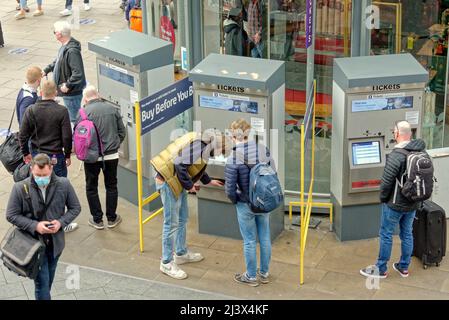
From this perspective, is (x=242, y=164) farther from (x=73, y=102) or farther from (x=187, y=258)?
(x=73, y=102)

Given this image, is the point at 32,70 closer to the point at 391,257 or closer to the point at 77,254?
the point at 77,254

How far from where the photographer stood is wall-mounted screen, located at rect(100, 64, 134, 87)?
9.99m

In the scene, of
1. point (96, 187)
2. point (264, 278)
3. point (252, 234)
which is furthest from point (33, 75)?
point (264, 278)

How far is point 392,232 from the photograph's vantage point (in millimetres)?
8555

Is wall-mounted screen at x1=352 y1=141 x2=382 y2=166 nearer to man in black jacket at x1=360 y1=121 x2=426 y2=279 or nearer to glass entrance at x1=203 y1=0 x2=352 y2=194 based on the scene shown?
man in black jacket at x1=360 y1=121 x2=426 y2=279

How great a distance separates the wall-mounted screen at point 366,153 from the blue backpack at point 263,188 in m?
1.47

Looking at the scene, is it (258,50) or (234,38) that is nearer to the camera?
(258,50)

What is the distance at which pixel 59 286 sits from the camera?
8703mm

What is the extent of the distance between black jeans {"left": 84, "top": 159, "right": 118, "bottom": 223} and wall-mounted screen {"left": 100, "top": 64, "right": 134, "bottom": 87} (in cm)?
95

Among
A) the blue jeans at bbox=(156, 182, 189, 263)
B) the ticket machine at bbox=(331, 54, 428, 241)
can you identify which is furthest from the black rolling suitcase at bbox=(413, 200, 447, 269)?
the blue jeans at bbox=(156, 182, 189, 263)

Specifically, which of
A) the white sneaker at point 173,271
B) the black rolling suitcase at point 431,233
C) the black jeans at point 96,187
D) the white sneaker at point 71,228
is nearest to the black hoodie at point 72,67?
the black jeans at point 96,187

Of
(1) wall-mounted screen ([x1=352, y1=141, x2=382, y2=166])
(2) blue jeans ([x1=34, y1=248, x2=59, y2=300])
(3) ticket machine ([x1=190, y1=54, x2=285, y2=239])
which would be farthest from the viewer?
(1) wall-mounted screen ([x1=352, y1=141, x2=382, y2=166])

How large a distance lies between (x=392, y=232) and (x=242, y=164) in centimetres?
170

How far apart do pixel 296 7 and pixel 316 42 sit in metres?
0.48
